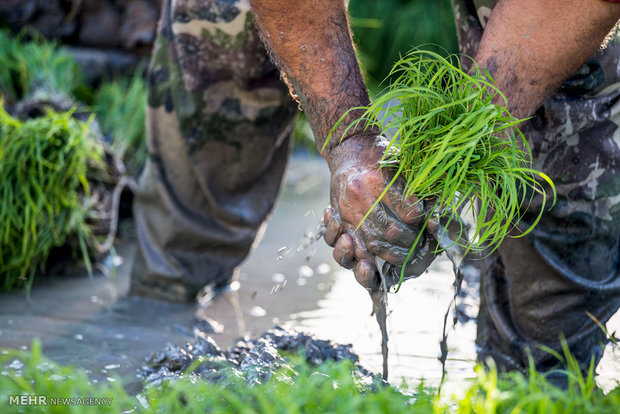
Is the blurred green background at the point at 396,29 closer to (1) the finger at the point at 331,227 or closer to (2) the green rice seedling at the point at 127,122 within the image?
(2) the green rice seedling at the point at 127,122

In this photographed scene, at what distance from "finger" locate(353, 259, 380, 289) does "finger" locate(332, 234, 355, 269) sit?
0.03 meters

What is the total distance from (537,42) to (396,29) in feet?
17.4

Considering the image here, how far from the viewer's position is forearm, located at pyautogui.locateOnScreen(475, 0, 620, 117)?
5.72ft

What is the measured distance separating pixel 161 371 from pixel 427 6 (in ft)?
18.4

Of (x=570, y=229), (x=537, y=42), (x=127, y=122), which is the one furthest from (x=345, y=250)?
(x=127, y=122)

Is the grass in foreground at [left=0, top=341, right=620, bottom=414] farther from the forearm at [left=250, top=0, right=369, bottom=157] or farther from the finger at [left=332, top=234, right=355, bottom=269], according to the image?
the forearm at [left=250, top=0, right=369, bottom=157]

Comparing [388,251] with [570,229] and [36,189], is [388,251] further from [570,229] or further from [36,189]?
[36,189]

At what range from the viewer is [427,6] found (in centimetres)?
696

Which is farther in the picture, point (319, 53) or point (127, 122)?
point (127, 122)

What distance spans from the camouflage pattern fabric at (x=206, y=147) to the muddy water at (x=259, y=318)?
7.4 inches

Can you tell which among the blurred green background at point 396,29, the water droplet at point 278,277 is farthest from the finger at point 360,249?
the blurred green background at point 396,29

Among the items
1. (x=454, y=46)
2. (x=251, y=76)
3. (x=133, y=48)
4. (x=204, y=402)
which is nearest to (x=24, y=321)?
(x=251, y=76)

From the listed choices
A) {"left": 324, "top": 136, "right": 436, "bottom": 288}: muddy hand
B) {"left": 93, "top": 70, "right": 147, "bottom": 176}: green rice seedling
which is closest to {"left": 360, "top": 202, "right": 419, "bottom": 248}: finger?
{"left": 324, "top": 136, "right": 436, "bottom": 288}: muddy hand

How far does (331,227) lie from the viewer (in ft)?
5.99
